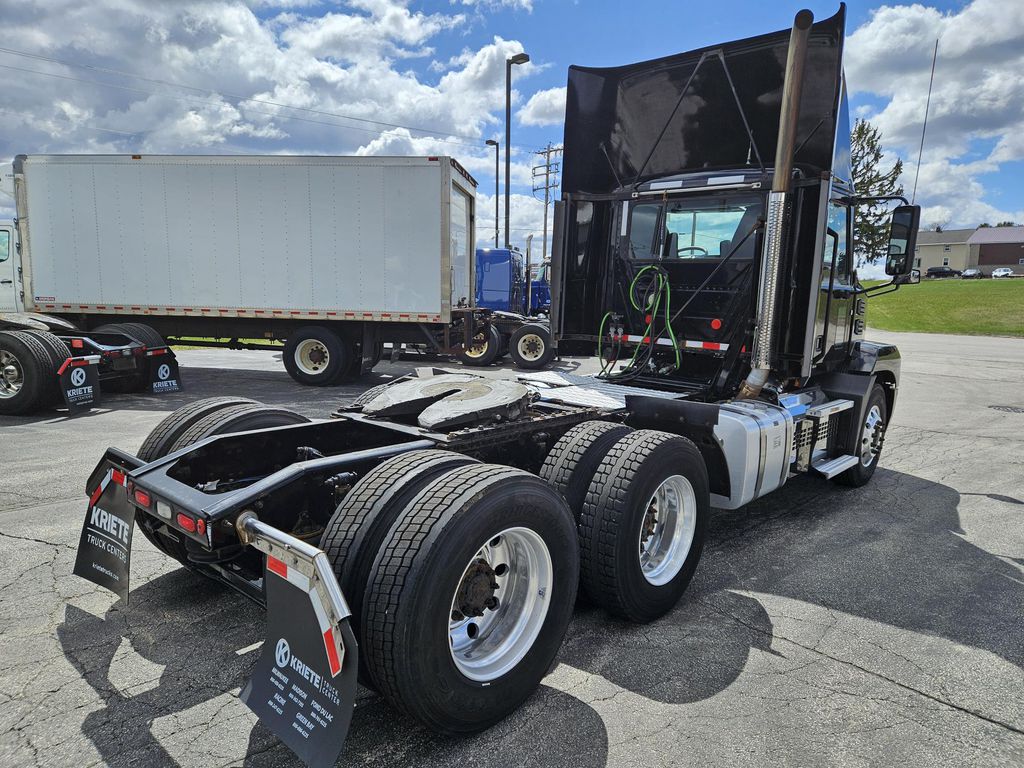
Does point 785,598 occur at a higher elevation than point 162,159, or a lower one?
lower

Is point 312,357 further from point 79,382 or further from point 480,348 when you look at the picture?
Result: point 480,348

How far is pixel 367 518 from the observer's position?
2.44 meters

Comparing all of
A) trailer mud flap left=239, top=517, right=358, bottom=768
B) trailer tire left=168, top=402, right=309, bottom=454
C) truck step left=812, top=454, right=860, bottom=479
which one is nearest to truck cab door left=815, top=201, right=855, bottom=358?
truck step left=812, top=454, right=860, bottom=479

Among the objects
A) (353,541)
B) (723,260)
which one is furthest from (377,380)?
(353,541)

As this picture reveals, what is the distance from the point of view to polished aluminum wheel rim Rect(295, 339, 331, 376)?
11930mm

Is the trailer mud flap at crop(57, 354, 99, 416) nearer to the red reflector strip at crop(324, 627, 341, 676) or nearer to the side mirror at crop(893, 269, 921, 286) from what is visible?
the red reflector strip at crop(324, 627, 341, 676)

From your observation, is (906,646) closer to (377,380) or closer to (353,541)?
(353,541)

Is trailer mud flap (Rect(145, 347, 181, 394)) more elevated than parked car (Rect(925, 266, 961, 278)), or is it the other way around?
parked car (Rect(925, 266, 961, 278))

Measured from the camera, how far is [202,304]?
11922 mm

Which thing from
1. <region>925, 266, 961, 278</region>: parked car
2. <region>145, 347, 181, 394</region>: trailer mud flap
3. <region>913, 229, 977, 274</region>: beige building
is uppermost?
<region>913, 229, 977, 274</region>: beige building

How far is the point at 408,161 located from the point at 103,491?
30.2ft

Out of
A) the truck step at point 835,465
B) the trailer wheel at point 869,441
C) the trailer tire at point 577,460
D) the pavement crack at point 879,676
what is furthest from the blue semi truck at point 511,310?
the pavement crack at point 879,676

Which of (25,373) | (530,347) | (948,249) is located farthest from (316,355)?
(948,249)

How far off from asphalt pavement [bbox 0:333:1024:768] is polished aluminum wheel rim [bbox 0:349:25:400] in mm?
4078
